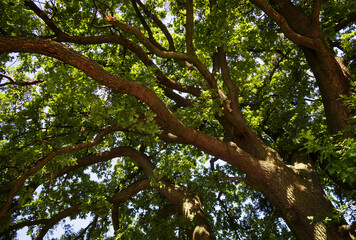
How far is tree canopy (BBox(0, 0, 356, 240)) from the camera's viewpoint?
17.6 feet

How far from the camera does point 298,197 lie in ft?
18.8

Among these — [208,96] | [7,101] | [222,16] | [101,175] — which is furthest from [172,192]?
[7,101]

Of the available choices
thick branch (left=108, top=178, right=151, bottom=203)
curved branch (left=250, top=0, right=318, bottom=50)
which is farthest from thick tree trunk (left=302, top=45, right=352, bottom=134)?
thick branch (left=108, top=178, right=151, bottom=203)

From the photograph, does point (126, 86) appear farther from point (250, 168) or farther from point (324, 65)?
point (324, 65)

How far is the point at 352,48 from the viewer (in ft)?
24.8

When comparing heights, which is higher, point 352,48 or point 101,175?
point 101,175

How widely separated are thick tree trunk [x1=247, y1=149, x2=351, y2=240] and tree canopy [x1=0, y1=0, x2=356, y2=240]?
0.10ft

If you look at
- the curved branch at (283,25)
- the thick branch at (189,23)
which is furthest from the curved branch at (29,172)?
the curved branch at (283,25)

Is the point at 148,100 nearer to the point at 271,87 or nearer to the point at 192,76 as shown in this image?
the point at 192,76

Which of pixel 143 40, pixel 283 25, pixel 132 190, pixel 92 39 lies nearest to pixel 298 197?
pixel 283 25

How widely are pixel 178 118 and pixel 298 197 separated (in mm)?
3722

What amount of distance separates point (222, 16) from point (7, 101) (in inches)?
319

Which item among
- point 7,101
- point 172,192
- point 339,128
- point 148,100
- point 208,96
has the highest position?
point 7,101

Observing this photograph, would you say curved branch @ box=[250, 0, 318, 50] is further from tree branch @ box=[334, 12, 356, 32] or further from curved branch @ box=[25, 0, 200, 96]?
curved branch @ box=[25, 0, 200, 96]
